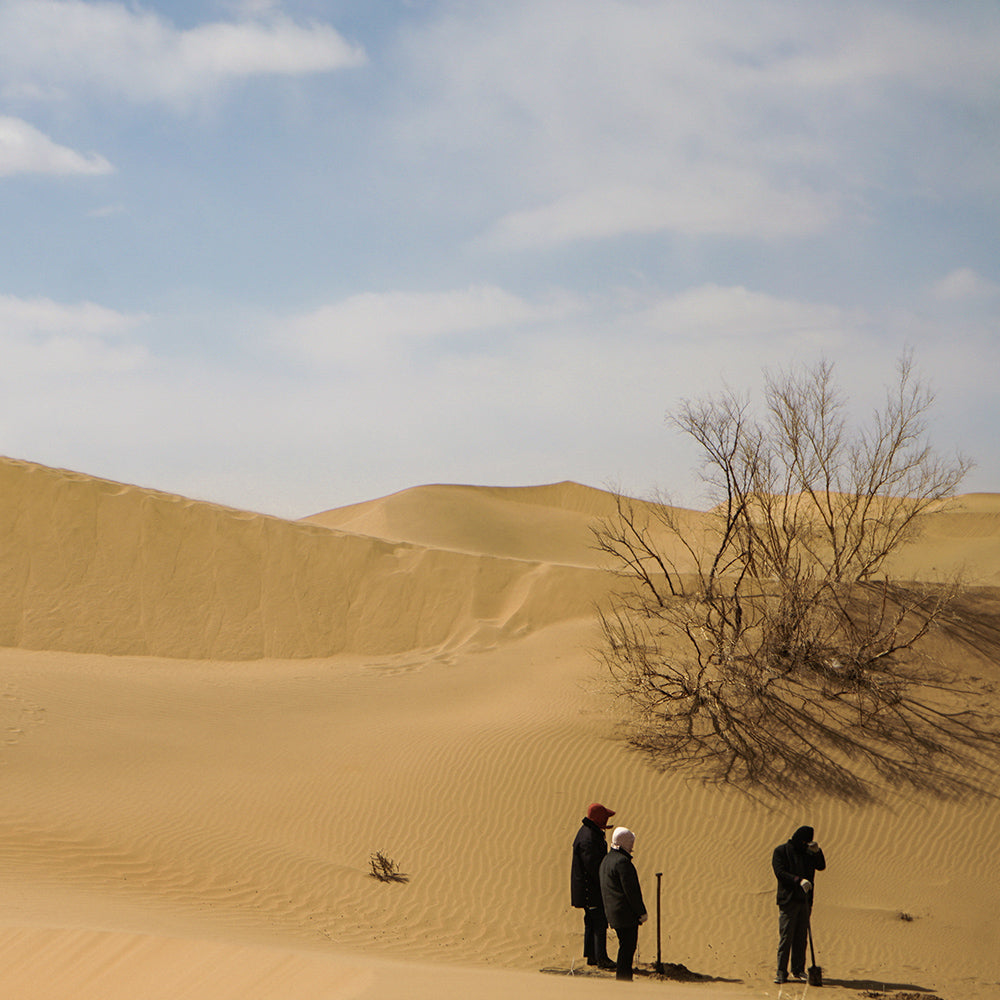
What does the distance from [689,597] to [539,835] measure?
727 centimetres

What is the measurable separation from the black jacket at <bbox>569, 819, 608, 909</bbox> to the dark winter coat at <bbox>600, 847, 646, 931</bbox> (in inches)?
23.9

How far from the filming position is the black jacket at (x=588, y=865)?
7863 mm

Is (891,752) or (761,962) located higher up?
(891,752)

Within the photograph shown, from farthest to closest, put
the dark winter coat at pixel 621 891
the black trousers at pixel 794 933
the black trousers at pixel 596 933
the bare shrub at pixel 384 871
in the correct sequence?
1. the bare shrub at pixel 384 871
2. the black trousers at pixel 794 933
3. the black trousers at pixel 596 933
4. the dark winter coat at pixel 621 891

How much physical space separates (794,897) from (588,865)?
1.77m

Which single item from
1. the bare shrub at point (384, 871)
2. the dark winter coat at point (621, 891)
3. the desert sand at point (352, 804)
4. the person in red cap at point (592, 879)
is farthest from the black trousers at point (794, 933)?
the bare shrub at point (384, 871)

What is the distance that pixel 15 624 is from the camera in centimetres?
2177

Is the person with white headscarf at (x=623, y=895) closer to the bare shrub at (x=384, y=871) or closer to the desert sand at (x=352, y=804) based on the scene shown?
the desert sand at (x=352, y=804)

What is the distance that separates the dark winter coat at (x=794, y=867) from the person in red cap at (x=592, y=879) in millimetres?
1448

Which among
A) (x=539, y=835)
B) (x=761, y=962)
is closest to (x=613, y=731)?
(x=539, y=835)

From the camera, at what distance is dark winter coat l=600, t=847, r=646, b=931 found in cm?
704

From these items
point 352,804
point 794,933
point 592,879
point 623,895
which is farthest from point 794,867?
point 352,804

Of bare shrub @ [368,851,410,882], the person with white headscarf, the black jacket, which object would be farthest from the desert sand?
the black jacket

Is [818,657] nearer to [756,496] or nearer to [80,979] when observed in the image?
[756,496]
